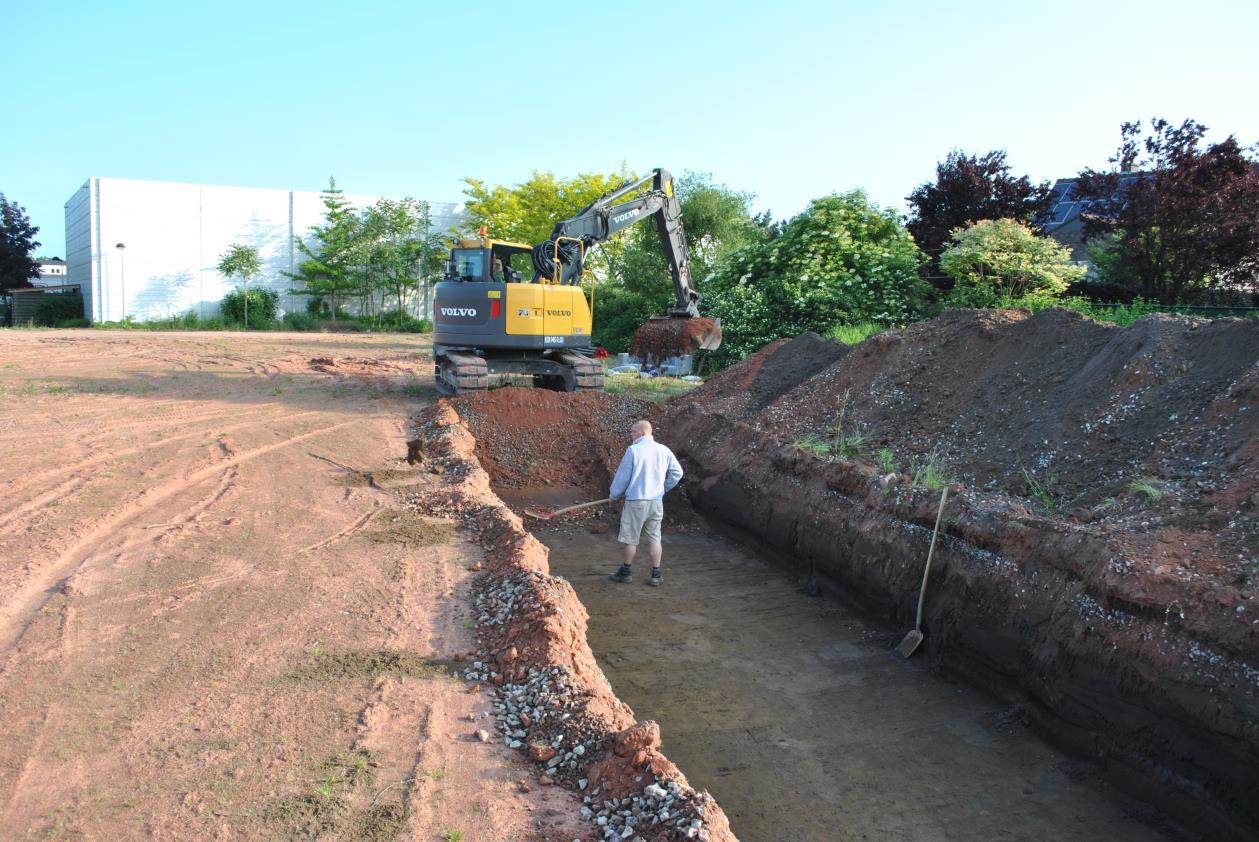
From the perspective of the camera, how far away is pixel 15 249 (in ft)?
119

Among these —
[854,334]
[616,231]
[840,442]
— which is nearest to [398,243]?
[616,231]

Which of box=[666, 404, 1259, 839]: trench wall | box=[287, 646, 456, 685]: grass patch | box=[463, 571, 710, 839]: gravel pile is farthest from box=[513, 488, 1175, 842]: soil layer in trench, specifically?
box=[287, 646, 456, 685]: grass patch

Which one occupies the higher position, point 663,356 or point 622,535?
point 663,356

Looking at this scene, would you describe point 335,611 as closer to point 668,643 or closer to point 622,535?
point 668,643

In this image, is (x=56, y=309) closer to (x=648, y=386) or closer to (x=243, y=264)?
(x=243, y=264)

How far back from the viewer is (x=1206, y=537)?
538 centimetres

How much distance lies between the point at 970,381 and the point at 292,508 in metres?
7.54

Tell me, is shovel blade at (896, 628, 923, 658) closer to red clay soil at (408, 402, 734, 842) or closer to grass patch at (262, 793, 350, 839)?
red clay soil at (408, 402, 734, 842)

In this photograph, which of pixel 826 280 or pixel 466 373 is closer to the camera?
pixel 466 373

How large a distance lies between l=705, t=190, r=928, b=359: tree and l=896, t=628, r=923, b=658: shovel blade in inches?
450

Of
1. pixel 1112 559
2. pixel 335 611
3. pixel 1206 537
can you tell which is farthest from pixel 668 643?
pixel 1206 537

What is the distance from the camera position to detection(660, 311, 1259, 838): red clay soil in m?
4.67

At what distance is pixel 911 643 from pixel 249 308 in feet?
110

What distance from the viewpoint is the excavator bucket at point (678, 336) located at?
57.7ft
